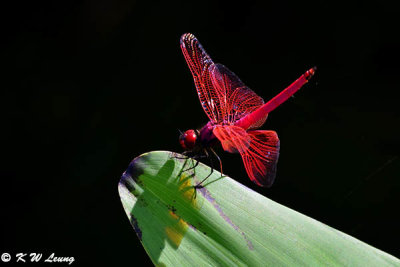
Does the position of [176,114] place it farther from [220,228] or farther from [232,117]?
[220,228]

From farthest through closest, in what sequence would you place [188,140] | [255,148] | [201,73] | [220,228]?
1. [201,73]
2. [255,148]
3. [188,140]
4. [220,228]

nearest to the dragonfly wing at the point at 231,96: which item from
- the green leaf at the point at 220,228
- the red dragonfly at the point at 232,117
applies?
the red dragonfly at the point at 232,117

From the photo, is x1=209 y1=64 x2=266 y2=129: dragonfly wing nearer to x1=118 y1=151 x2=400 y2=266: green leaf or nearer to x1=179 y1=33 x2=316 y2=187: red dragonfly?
x1=179 y1=33 x2=316 y2=187: red dragonfly

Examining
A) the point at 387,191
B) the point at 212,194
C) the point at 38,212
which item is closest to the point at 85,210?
the point at 38,212

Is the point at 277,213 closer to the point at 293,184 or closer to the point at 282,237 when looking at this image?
the point at 282,237

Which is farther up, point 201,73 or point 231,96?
point 201,73

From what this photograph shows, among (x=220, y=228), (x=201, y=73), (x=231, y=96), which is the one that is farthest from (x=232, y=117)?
(x=220, y=228)

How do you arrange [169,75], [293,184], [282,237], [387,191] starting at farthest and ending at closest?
[169,75], [293,184], [387,191], [282,237]
